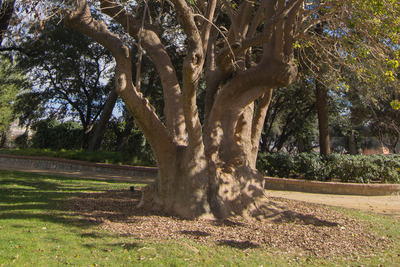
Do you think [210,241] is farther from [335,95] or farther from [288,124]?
[288,124]

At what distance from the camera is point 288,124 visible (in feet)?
76.4

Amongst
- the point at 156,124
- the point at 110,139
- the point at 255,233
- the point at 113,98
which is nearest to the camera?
the point at 255,233

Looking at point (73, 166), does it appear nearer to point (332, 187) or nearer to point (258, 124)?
point (258, 124)

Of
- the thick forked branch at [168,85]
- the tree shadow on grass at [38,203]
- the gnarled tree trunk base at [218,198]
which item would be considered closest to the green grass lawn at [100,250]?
the tree shadow on grass at [38,203]

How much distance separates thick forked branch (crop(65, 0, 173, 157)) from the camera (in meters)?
6.40

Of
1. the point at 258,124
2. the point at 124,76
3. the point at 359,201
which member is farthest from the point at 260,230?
the point at 359,201

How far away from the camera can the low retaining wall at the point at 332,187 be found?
12.5 metres

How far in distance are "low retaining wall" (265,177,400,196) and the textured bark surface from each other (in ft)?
17.8

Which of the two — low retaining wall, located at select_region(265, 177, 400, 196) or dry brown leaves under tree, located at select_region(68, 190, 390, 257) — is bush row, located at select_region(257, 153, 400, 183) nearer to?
low retaining wall, located at select_region(265, 177, 400, 196)

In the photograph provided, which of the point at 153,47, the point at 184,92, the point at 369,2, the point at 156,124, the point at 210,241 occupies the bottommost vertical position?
the point at 210,241

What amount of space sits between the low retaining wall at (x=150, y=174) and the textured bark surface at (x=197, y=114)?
17.9 ft

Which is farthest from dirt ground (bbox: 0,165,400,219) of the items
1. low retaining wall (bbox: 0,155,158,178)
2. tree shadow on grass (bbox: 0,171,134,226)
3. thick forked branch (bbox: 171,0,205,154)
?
low retaining wall (bbox: 0,155,158,178)

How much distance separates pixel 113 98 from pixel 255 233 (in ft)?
49.3

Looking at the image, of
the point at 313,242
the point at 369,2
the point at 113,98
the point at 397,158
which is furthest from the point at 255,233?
the point at 113,98
